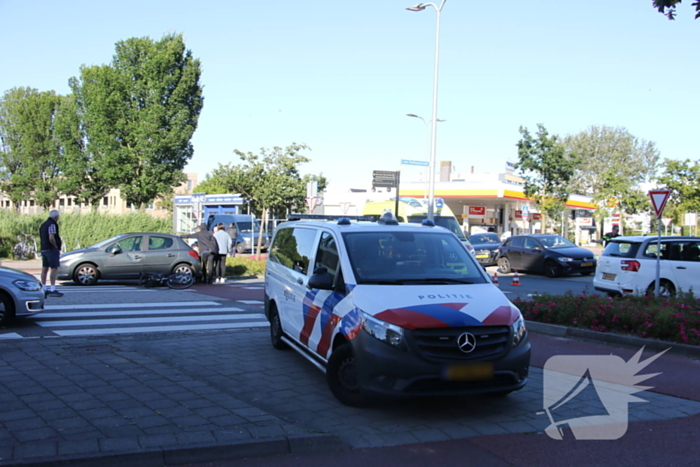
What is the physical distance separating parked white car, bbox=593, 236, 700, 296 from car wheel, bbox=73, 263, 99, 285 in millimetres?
12858

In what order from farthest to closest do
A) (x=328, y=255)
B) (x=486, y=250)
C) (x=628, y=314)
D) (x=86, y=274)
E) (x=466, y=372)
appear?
(x=486, y=250) → (x=86, y=274) → (x=628, y=314) → (x=328, y=255) → (x=466, y=372)

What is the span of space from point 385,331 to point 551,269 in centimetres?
1845

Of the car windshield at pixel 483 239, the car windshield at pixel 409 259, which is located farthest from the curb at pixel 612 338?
the car windshield at pixel 483 239

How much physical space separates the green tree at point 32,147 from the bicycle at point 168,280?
131ft

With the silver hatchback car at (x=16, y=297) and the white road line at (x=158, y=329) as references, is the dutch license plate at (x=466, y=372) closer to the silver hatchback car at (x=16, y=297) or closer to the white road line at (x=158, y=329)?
the white road line at (x=158, y=329)

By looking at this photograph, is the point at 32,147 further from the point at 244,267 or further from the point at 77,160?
the point at 244,267

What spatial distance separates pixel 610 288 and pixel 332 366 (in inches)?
373

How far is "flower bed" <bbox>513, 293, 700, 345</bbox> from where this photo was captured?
8.63 metres

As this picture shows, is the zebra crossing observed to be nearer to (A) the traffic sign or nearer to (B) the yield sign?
(B) the yield sign

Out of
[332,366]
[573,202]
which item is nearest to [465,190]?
[573,202]

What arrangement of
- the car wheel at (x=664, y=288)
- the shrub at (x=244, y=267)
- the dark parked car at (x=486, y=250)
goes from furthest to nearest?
the dark parked car at (x=486, y=250), the shrub at (x=244, y=267), the car wheel at (x=664, y=288)

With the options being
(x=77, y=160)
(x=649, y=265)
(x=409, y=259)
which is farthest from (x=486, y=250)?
(x=77, y=160)

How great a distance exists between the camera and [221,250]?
17.6 metres

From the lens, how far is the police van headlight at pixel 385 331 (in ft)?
16.6
